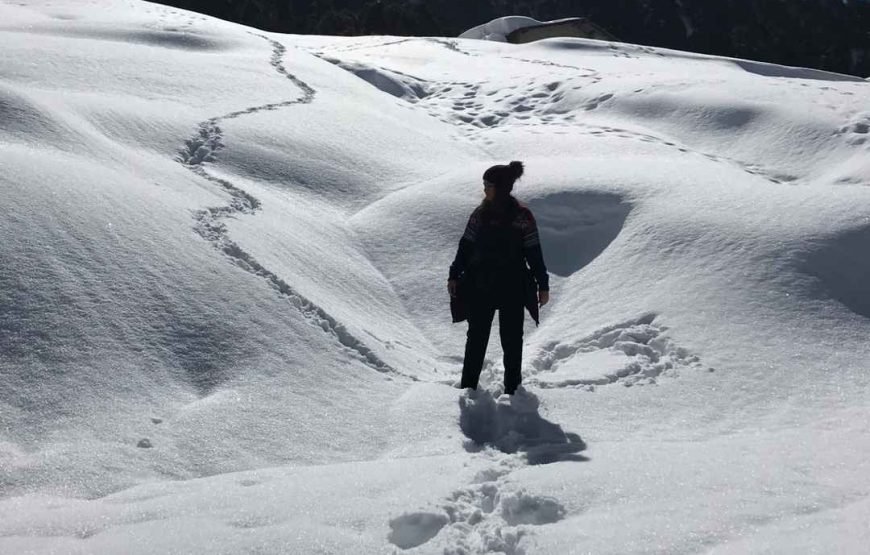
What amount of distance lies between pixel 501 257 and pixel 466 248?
22 centimetres

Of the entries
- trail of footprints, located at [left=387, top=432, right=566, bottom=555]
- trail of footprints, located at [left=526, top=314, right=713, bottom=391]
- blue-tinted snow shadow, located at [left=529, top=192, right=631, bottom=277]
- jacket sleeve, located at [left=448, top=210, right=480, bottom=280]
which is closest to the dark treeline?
Result: blue-tinted snow shadow, located at [left=529, top=192, right=631, bottom=277]

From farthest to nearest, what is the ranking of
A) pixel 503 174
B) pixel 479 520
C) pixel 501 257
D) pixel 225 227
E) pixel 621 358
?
1. pixel 225 227
2. pixel 621 358
3. pixel 501 257
4. pixel 503 174
5. pixel 479 520

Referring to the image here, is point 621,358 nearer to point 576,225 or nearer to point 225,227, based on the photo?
point 576,225

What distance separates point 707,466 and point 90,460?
278 cm

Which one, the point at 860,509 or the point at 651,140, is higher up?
the point at 651,140

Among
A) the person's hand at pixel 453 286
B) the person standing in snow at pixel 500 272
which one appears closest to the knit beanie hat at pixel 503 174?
the person standing in snow at pixel 500 272

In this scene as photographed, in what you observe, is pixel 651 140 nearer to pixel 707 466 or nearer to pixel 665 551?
pixel 707 466

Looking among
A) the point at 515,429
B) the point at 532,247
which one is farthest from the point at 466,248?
the point at 515,429

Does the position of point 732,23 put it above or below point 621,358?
above

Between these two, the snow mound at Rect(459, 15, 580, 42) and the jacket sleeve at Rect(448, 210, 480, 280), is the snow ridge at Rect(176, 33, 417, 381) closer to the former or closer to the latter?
the jacket sleeve at Rect(448, 210, 480, 280)

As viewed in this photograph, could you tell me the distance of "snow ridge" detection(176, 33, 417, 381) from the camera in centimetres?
627

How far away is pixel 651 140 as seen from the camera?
11.9 metres

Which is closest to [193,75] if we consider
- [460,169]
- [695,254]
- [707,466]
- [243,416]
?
[460,169]

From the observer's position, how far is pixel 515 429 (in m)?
5.23
